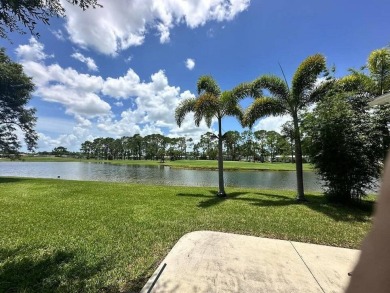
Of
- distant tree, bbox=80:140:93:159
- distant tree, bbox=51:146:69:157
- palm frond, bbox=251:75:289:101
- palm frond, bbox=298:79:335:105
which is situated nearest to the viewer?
palm frond, bbox=298:79:335:105

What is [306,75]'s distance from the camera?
35.2 feet

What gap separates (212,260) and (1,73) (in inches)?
1017

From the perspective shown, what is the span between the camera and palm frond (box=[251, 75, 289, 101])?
11211 millimetres

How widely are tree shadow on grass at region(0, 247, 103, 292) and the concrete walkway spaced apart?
3.71 ft

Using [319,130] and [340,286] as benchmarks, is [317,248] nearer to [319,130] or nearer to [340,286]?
[340,286]

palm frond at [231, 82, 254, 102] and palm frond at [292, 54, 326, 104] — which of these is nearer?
palm frond at [292, 54, 326, 104]

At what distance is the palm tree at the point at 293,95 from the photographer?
34.8 ft

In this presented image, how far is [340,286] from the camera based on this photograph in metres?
3.62

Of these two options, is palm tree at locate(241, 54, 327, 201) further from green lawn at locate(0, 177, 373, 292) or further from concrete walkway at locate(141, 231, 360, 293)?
concrete walkway at locate(141, 231, 360, 293)

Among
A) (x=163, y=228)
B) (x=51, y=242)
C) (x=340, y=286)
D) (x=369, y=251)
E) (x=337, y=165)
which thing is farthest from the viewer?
(x=337, y=165)

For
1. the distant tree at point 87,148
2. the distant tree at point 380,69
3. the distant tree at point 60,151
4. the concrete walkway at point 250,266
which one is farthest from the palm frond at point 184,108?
the distant tree at point 60,151

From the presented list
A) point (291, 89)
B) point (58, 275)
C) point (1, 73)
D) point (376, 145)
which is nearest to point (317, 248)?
point (58, 275)

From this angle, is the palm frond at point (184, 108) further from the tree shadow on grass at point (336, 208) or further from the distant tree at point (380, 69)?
the distant tree at point (380, 69)

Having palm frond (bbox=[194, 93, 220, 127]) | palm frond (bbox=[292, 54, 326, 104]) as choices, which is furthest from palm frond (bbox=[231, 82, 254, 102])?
palm frond (bbox=[292, 54, 326, 104])
